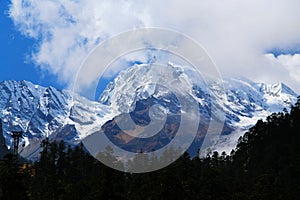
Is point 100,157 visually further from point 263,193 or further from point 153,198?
point 263,193

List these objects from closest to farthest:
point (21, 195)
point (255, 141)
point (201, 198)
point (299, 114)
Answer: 1. point (21, 195)
2. point (201, 198)
3. point (299, 114)
4. point (255, 141)

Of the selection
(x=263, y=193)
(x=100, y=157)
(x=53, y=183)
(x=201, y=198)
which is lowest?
(x=263, y=193)

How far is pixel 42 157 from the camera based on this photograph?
143 metres

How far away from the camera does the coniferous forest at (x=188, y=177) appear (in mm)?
62844

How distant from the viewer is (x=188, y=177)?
8456 centimetres

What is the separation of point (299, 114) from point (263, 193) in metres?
69.4

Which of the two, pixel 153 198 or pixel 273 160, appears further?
pixel 273 160

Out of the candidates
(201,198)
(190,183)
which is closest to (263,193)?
(201,198)

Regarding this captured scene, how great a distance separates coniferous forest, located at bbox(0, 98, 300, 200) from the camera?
62.8m

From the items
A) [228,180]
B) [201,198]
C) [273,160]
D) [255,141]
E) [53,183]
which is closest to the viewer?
[201,198]

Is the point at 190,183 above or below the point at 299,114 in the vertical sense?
below

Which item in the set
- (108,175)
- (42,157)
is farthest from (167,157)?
(42,157)

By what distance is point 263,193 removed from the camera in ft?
206

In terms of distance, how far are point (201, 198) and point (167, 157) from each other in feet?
110
